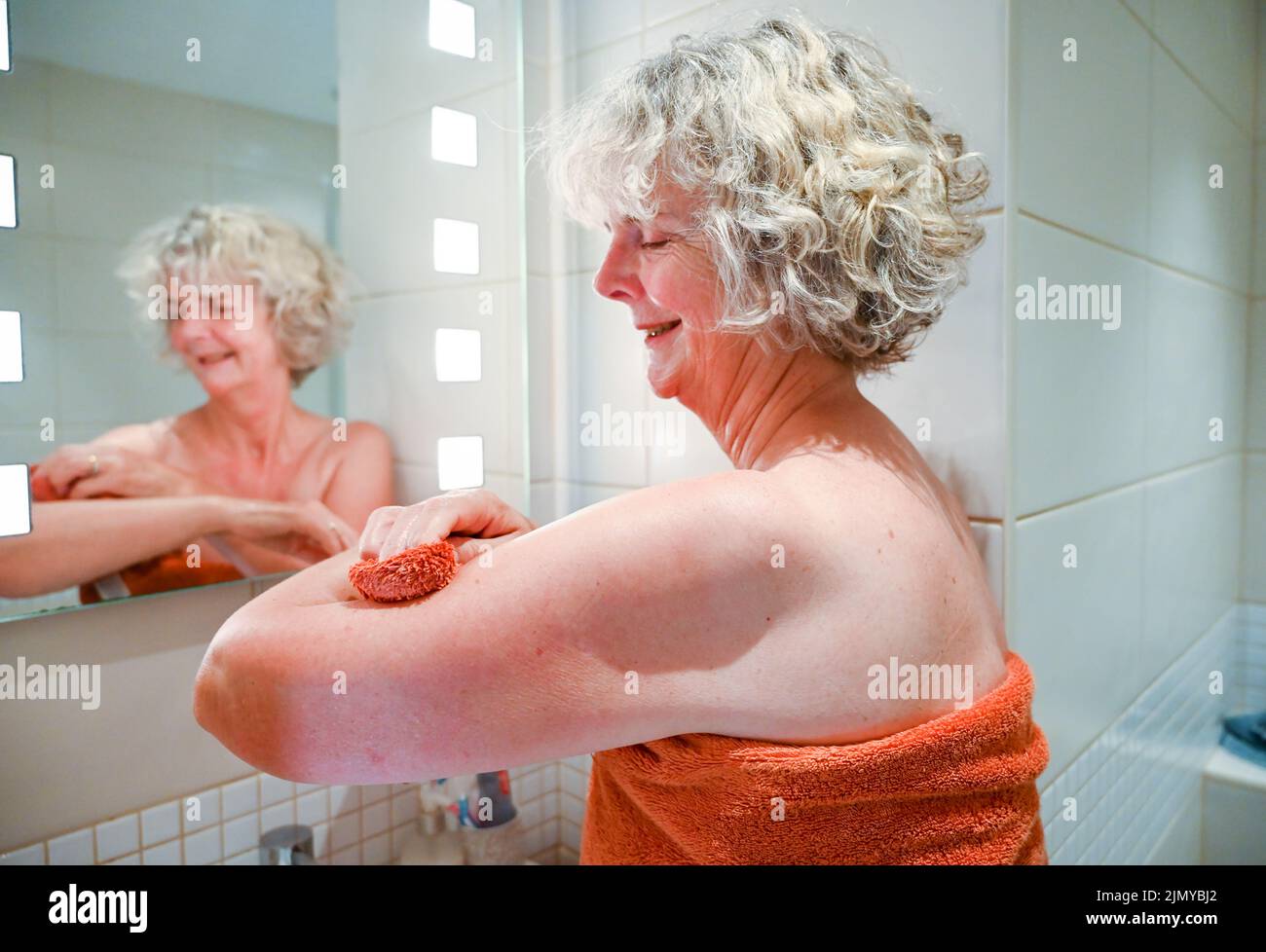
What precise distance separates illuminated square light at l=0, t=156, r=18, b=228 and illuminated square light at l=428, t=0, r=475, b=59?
1.47ft

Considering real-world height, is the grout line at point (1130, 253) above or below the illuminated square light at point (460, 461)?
above

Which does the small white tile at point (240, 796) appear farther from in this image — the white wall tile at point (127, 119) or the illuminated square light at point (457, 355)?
the white wall tile at point (127, 119)

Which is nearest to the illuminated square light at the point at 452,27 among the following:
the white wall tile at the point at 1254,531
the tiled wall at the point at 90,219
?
the tiled wall at the point at 90,219

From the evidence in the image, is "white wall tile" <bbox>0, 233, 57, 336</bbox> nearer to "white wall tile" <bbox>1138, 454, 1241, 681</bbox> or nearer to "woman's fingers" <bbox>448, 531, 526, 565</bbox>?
"woman's fingers" <bbox>448, 531, 526, 565</bbox>

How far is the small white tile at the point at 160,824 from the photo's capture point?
742mm

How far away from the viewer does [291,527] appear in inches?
29.2

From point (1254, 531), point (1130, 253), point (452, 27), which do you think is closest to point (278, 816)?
point (452, 27)

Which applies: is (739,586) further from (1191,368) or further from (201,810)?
(1191,368)

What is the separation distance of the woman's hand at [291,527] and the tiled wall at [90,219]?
0.38 feet

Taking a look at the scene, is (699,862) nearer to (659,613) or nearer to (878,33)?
(659,613)

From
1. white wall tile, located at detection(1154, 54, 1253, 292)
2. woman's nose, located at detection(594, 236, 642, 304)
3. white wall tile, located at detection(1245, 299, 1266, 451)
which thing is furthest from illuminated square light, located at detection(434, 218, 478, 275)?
white wall tile, located at detection(1245, 299, 1266, 451)

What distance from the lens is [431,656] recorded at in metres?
0.43

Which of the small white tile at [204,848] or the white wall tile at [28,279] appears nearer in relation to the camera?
the white wall tile at [28,279]

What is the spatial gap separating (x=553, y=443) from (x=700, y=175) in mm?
603
